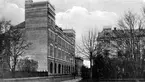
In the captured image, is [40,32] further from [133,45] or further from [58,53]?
[133,45]

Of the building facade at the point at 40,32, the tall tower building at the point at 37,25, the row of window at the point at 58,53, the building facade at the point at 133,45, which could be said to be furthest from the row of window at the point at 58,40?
the building facade at the point at 133,45

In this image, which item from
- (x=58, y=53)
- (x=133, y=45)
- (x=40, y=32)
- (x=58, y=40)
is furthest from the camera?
(x=58, y=40)

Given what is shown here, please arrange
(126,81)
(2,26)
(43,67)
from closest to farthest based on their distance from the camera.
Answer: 1. (126,81)
2. (2,26)
3. (43,67)

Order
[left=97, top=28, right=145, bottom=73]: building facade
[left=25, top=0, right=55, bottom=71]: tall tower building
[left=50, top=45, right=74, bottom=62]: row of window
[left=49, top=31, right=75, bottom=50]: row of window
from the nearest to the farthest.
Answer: [left=97, top=28, right=145, bottom=73]: building facade, [left=25, top=0, right=55, bottom=71]: tall tower building, [left=49, top=31, right=75, bottom=50]: row of window, [left=50, top=45, right=74, bottom=62]: row of window

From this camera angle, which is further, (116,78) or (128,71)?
(128,71)

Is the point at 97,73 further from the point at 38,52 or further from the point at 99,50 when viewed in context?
the point at 38,52

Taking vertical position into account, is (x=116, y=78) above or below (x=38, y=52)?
below

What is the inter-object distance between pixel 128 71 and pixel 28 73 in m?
15.1

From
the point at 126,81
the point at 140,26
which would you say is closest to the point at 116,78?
the point at 126,81

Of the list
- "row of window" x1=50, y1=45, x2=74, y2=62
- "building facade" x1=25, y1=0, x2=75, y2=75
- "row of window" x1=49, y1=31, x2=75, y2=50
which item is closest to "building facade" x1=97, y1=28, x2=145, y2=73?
"building facade" x1=25, y1=0, x2=75, y2=75

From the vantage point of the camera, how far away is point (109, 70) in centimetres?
3008

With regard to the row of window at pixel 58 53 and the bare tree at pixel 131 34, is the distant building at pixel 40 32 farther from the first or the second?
the bare tree at pixel 131 34

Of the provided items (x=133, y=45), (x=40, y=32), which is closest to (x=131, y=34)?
(x=133, y=45)

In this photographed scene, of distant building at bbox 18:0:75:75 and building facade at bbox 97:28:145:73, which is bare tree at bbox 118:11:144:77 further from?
distant building at bbox 18:0:75:75
